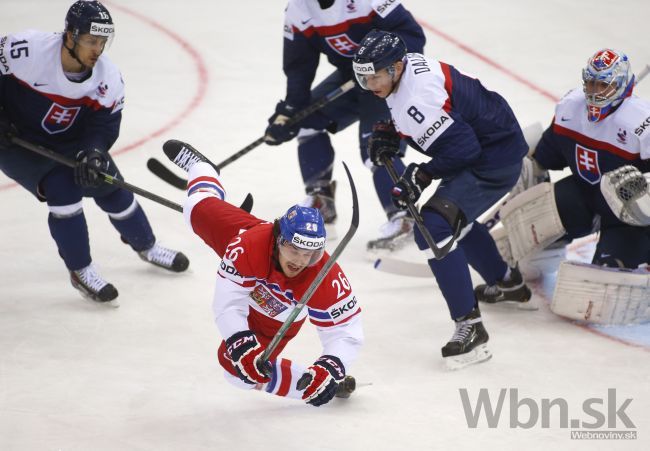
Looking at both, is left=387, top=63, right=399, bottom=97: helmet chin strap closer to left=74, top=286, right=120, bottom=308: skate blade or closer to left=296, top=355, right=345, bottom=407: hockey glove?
left=296, top=355, right=345, bottom=407: hockey glove

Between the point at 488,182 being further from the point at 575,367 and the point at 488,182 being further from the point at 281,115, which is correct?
the point at 281,115

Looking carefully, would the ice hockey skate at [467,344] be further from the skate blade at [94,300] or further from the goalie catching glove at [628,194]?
the skate blade at [94,300]

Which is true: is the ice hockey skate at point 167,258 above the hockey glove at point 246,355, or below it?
below

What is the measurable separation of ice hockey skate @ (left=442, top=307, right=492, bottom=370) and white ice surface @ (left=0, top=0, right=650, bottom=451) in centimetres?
5

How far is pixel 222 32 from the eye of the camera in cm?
698

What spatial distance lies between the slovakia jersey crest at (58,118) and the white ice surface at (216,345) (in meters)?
0.70

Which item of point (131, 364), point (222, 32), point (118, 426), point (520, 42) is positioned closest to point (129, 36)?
point (222, 32)

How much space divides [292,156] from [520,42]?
2.12 m

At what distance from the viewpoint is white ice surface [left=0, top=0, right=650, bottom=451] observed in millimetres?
3281

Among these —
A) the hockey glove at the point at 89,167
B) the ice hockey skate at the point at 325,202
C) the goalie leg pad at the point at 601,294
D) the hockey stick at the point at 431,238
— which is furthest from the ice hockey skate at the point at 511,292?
the hockey glove at the point at 89,167

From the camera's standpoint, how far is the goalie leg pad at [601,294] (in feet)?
12.7

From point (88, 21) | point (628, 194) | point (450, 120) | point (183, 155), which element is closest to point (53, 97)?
point (88, 21)

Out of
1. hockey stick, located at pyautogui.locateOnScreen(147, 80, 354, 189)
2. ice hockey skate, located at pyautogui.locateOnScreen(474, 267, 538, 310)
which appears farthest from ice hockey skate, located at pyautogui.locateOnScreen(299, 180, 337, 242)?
ice hockey skate, located at pyautogui.locateOnScreen(474, 267, 538, 310)

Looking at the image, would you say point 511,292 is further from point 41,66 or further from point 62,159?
point 41,66
